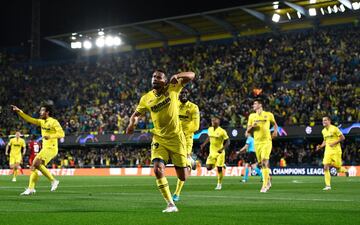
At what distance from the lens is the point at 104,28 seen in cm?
6619

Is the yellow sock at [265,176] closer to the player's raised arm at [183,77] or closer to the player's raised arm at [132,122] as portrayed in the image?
the player's raised arm at [132,122]

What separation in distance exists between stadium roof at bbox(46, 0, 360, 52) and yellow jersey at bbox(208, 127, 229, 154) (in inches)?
1244

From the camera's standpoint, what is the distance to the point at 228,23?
61.7 metres

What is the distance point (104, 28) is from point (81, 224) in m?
57.8

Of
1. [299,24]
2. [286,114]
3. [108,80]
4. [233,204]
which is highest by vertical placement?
[299,24]

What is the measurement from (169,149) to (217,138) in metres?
12.4

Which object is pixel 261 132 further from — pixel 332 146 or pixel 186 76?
pixel 186 76

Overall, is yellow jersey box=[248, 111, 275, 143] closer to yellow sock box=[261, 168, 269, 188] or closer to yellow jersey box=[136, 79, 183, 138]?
yellow sock box=[261, 168, 269, 188]

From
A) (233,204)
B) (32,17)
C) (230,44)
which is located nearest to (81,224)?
(233,204)

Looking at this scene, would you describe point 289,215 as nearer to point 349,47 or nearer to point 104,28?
point 349,47

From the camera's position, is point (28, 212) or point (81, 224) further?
point (28, 212)

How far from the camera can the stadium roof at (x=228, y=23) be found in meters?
56.3

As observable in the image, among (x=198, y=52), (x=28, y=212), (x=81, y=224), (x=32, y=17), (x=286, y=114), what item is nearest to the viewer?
(x=81, y=224)

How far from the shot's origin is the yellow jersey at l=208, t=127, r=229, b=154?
81.3ft
